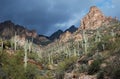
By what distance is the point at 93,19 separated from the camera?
16438 centimetres

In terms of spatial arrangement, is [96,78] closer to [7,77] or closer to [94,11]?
[7,77]

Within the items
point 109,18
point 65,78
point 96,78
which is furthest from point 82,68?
point 109,18

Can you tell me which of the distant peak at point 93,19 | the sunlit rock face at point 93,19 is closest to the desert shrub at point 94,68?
the sunlit rock face at point 93,19

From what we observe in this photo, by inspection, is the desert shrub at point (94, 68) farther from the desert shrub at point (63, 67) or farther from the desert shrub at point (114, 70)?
the desert shrub at point (114, 70)

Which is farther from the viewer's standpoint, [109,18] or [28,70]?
[109,18]

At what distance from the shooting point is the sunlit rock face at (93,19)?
15754 centimetres

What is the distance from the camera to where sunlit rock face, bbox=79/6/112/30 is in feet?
517

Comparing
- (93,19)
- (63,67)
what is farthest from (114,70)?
(93,19)

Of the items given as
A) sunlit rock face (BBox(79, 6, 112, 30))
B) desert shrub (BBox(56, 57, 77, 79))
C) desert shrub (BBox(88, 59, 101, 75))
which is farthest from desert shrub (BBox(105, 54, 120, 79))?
sunlit rock face (BBox(79, 6, 112, 30))

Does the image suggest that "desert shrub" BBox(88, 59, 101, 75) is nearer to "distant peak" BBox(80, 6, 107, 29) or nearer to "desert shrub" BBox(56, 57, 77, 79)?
"desert shrub" BBox(56, 57, 77, 79)

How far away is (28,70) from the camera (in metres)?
36.1

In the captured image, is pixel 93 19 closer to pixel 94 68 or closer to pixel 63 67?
pixel 63 67

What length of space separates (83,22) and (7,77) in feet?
452

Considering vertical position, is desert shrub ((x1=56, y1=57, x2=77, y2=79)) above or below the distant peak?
below
